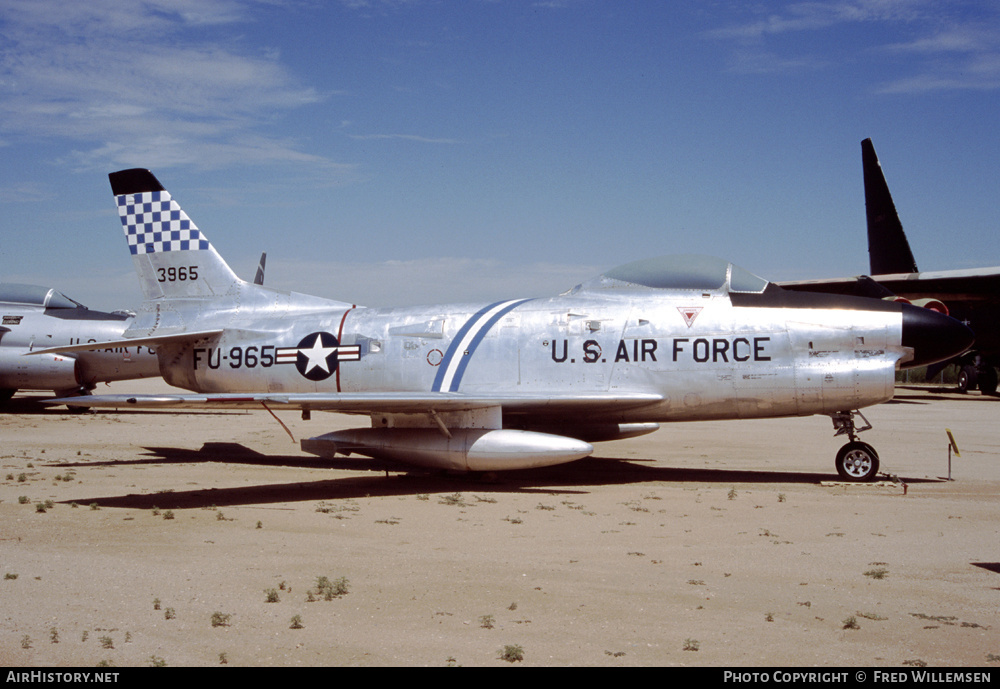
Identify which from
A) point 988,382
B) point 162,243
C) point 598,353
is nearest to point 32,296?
point 162,243

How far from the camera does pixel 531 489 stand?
417 inches

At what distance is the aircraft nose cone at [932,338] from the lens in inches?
399

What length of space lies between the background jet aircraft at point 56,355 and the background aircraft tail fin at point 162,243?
5.86 metres

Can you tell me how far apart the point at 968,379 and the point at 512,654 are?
105 feet

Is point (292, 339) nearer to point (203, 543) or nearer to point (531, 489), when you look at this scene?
point (531, 489)

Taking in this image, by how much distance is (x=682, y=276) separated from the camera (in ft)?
37.1

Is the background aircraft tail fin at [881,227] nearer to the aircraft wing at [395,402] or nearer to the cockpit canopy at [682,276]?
the cockpit canopy at [682,276]

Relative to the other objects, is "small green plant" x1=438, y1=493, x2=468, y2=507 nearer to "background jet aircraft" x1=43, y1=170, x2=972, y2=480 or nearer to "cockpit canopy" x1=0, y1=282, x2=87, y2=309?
"background jet aircraft" x1=43, y1=170, x2=972, y2=480

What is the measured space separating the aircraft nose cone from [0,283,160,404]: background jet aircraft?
15.7 meters

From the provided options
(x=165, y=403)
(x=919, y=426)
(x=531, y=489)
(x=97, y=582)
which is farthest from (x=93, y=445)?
(x=919, y=426)

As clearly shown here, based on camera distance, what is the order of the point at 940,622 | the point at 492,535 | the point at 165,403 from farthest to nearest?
the point at 165,403, the point at 492,535, the point at 940,622

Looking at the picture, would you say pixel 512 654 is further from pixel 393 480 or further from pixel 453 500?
pixel 393 480

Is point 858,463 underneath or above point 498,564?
above

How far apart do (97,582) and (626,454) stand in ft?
32.0
